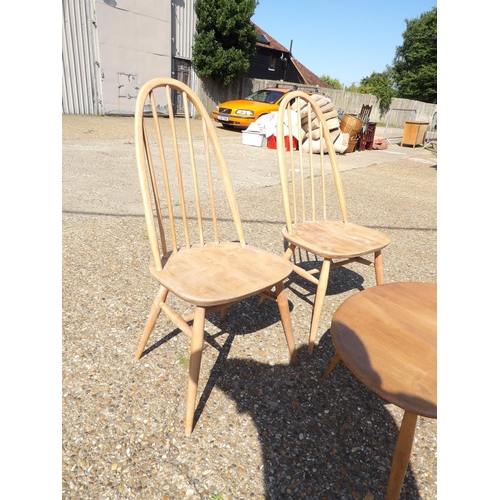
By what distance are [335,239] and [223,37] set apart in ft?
46.7

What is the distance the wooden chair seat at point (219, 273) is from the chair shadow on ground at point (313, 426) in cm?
50

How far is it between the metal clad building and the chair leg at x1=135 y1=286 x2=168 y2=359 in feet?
35.9

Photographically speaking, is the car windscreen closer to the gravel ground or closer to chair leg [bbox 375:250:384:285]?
the gravel ground

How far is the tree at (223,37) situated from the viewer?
12516 mm

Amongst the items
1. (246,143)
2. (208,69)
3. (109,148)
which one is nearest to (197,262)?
(109,148)

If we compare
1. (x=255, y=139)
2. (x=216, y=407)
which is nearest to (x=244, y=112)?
(x=255, y=139)

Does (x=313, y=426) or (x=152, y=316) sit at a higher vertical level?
(x=152, y=316)

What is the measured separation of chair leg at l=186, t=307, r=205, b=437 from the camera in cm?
120

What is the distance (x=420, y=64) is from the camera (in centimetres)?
3144

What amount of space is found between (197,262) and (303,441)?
79 cm

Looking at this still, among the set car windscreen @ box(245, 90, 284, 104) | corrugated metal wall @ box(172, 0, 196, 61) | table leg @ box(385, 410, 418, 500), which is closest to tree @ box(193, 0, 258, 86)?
corrugated metal wall @ box(172, 0, 196, 61)

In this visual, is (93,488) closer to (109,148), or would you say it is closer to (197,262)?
(197,262)

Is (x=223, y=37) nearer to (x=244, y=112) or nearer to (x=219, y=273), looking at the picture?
(x=244, y=112)

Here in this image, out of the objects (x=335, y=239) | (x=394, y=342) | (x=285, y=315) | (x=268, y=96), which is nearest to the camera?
(x=394, y=342)
